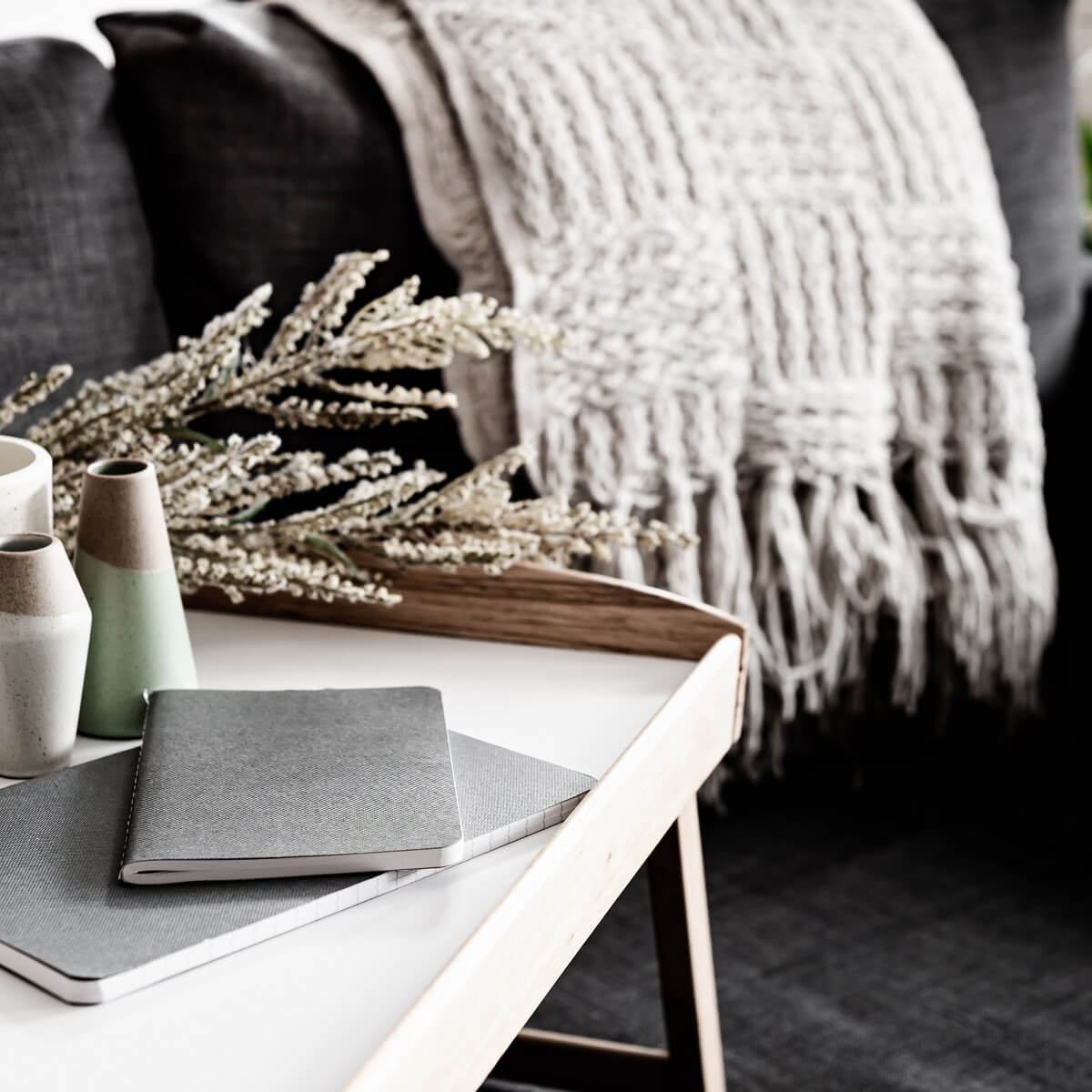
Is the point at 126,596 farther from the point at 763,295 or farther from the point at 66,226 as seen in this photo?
the point at 763,295

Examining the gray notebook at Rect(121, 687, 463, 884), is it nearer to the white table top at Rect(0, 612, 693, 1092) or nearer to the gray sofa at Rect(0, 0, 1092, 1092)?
the white table top at Rect(0, 612, 693, 1092)

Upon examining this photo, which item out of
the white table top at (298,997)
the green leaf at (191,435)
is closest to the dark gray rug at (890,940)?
the white table top at (298,997)

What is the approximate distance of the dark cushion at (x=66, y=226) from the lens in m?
0.92

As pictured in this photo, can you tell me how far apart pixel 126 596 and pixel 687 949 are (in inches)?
15.5

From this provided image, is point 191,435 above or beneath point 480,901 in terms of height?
above

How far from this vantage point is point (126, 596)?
60cm

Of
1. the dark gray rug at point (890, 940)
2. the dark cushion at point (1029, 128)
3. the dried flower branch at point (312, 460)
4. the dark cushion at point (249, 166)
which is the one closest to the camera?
the dried flower branch at point (312, 460)

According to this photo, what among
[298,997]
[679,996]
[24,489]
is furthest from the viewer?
[679,996]

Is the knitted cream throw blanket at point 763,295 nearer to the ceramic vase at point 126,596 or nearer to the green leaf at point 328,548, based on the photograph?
the green leaf at point 328,548

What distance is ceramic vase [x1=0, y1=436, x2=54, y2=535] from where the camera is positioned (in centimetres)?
56

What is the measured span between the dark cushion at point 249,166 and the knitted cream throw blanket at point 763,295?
0.12 feet

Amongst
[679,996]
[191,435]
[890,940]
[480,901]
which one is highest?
[191,435]

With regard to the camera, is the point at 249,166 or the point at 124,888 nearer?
the point at 124,888

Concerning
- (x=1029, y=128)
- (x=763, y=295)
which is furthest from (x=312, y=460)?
(x=1029, y=128)
